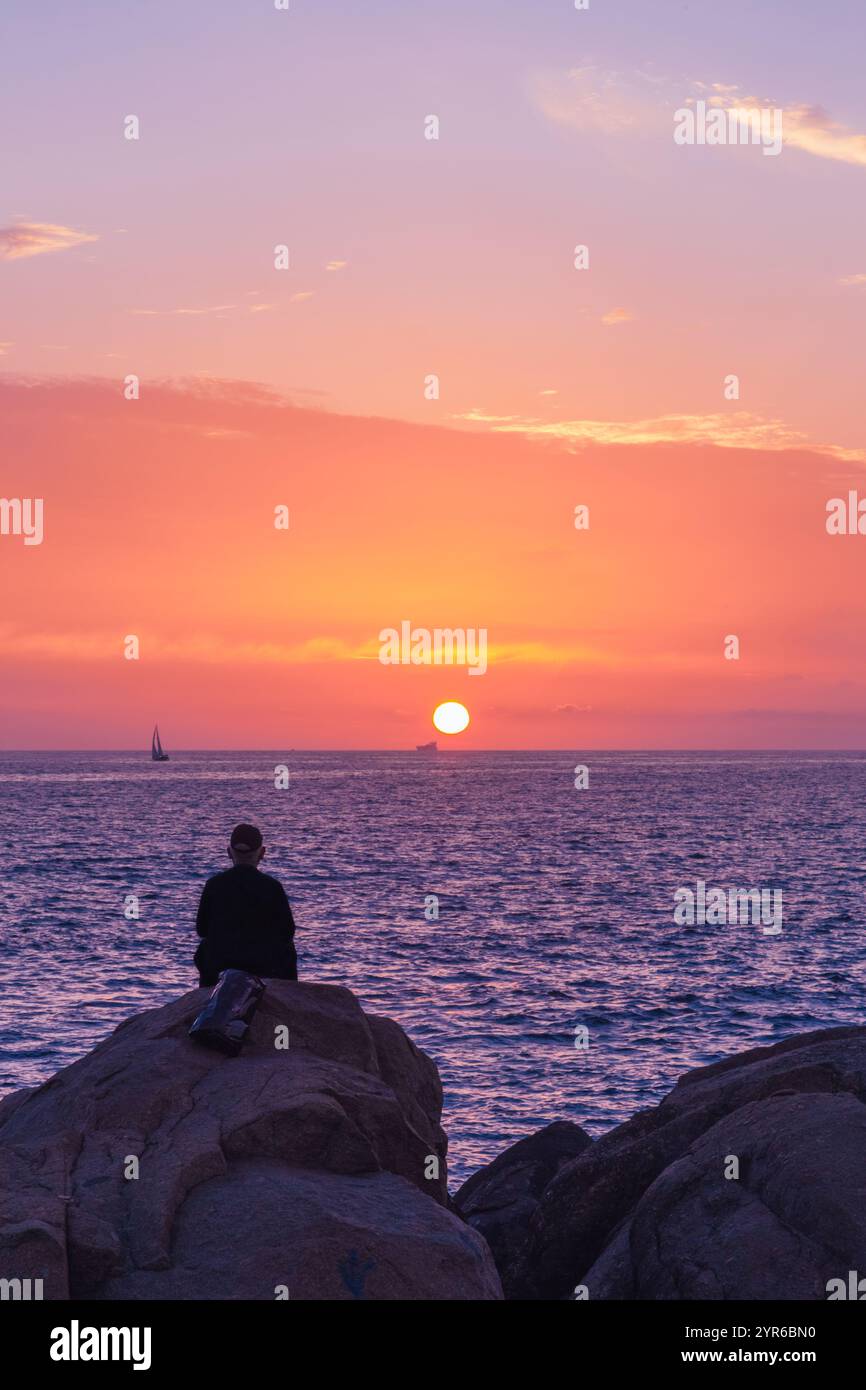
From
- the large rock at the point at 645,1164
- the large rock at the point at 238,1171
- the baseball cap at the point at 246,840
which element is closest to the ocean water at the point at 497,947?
the large rock at the point at 645,1164

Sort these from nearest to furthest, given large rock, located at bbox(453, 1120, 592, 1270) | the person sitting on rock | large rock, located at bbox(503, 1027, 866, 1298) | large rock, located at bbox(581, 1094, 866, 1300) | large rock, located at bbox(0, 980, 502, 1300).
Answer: large rock, located at bbox(0, 980, 502, 1300) < large rock, located at bbox(581, 1094, 866, 1300) < large rock, located at bbox(503, 1027, 866, 1298) < the person sitting on rock < large rock, located at bbox(453, 1120, 592, 1270)

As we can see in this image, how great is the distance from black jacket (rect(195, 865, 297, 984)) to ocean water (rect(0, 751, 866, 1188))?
1085cm

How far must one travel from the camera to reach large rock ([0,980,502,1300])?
955 centimetres

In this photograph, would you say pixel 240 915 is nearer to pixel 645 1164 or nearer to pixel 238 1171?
pixel 238 1171

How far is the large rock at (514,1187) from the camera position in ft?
55.7

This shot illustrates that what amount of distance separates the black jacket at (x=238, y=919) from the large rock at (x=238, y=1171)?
20.2 inches

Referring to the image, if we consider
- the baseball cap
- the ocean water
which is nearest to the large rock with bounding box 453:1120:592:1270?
the ocean water

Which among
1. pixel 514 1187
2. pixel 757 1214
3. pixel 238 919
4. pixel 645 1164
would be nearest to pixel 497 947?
pixel 514 1187

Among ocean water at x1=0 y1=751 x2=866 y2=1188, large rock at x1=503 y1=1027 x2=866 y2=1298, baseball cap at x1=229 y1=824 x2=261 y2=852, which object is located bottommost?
ocean water at x1=0 y1=751 x2=866 y2=1188

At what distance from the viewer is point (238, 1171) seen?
1093 cm

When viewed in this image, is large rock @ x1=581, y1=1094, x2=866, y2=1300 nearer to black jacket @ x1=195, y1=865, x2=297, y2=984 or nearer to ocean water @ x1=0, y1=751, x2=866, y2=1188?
black jacket @ x1=195, y1=865, x2=297, y2=984

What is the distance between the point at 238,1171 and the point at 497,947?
1533 inches

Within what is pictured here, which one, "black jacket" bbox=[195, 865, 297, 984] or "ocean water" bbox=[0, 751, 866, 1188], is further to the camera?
"ocean water" bbox=[0, 751, 866, 1188]
